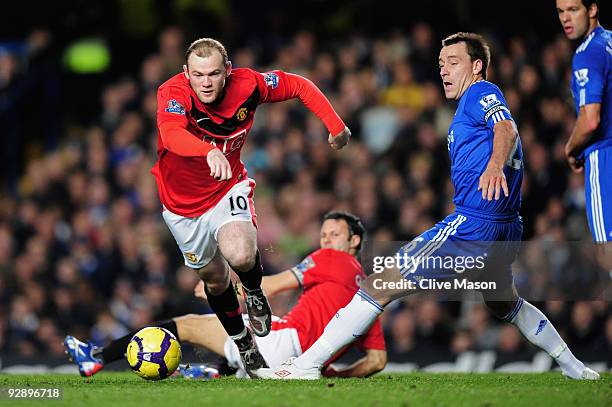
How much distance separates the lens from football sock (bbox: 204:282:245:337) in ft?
25.1

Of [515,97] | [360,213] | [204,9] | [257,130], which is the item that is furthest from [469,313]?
[204,9]

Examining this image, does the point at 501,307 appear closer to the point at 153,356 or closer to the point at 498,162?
the point at 498,162

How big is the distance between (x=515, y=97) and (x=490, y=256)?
616cm

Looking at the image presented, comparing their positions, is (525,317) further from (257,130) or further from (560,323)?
(257,130)

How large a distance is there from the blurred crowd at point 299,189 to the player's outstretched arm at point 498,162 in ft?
15.7

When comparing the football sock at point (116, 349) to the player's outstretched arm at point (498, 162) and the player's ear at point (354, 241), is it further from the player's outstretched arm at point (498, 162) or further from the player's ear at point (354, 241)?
the player's outstretched arm at point (498, 162)

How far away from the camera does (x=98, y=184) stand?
14.4 m

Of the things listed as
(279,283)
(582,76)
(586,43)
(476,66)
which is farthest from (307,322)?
(586,43)

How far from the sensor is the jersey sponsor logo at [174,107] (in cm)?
704

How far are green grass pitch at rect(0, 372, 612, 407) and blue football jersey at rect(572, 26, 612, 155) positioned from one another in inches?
62.2

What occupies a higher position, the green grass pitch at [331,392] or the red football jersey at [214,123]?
the red football jersey at [214,123]

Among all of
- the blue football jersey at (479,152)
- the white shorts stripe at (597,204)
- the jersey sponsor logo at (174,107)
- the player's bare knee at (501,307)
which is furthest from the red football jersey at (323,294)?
the white shorts stripe at (597,204)

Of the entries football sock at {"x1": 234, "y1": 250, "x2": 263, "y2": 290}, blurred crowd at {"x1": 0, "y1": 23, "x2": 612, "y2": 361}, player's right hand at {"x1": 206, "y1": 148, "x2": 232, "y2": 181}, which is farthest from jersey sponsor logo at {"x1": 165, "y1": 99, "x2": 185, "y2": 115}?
blurred crowd at {"x1": 0, "y1": 23, "x2": 612, "y2": 361}

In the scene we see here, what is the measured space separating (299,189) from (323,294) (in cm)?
509
